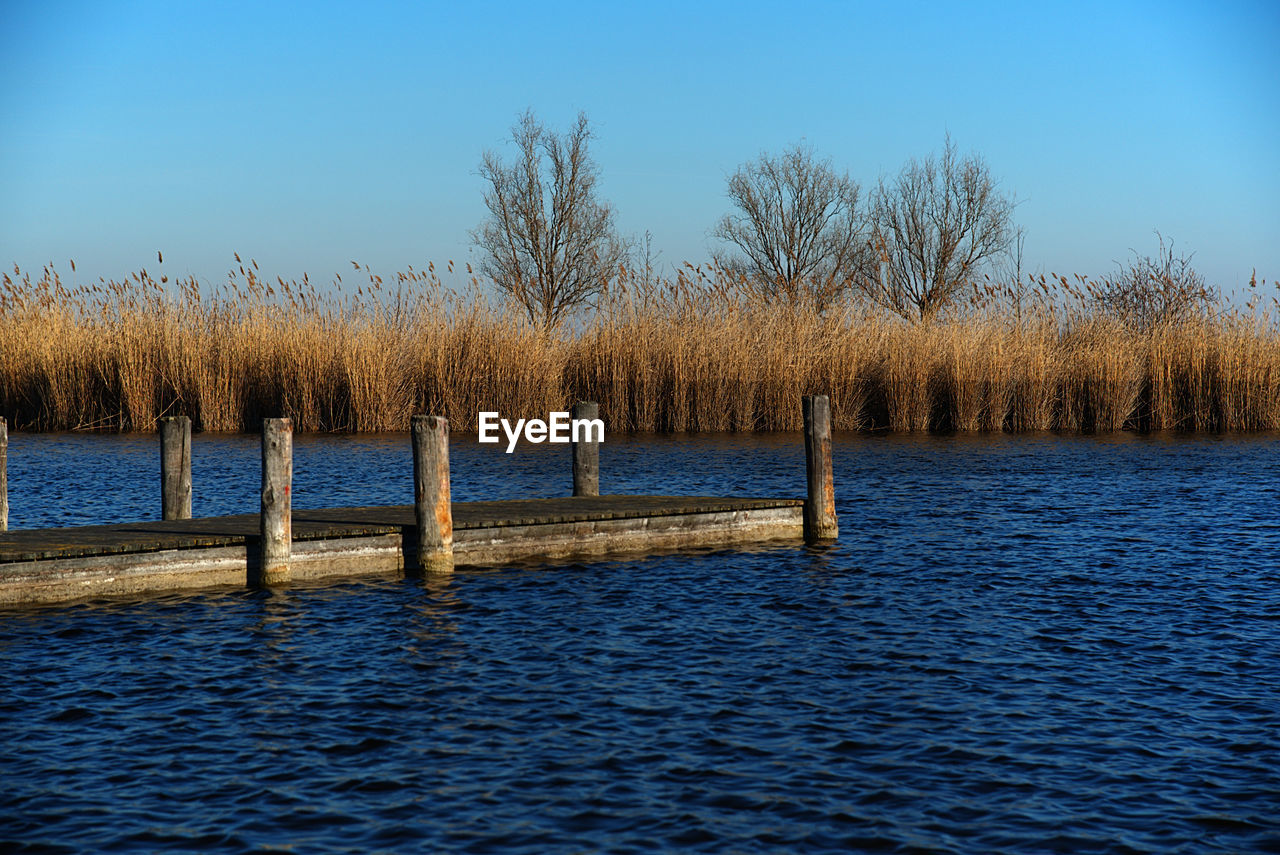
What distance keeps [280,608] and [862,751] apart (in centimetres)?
484

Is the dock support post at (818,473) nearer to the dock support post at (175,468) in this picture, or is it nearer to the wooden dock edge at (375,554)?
the wooden dock edge at (375,554)

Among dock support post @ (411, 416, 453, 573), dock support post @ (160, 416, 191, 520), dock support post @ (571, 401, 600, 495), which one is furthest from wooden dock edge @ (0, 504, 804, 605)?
dock support post @ (160, 416, 191, 520)

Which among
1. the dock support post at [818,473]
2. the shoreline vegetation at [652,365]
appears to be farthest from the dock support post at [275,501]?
the shoreline vegetation at [652,365]

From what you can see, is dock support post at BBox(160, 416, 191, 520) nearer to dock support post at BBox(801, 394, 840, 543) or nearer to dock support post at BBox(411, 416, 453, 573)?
dock support post at BBox(411, 416, 453, 573)

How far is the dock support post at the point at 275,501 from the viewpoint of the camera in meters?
9.79

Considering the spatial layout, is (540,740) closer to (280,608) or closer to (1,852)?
(1,852)

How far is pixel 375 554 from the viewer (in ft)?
34.7

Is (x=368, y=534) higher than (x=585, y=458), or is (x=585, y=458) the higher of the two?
(x=585, y=458)

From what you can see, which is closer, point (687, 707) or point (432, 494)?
point (687, 707)

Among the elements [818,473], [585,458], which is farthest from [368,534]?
[818,473]

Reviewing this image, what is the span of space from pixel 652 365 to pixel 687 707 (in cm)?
1809

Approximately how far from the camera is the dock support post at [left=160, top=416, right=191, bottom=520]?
11.5 m

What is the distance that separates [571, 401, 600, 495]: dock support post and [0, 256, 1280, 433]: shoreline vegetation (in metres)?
10.6

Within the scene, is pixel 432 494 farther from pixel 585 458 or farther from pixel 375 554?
pixel 585 458
